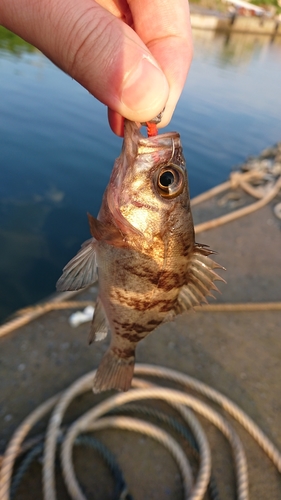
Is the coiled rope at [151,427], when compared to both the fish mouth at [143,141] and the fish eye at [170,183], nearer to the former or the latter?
the fish eye at [170,183]

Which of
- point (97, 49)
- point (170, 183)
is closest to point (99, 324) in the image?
point (170, 183)

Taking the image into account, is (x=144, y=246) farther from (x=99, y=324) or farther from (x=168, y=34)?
(x=168, y=34)

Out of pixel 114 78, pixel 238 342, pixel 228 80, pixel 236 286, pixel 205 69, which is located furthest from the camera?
pixel 205 69

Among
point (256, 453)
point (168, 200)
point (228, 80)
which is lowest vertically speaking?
point (256, 453)

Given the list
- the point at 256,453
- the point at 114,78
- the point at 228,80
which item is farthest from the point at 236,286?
the point at 228,80

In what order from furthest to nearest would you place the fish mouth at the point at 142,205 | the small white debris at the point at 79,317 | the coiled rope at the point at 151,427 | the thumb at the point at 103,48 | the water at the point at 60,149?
the water at the point at 60,149 → the small white debris at the point at 79,317 → the coiled rope at the point at 151,427 → the fish mouth at the point at 142,205 → the thumb at the point at 103,48

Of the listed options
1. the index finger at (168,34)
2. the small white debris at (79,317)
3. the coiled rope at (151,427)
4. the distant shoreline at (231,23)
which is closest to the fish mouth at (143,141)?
the index finger at (168,34)

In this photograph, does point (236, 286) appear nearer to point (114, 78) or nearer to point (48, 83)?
point (114, 78)

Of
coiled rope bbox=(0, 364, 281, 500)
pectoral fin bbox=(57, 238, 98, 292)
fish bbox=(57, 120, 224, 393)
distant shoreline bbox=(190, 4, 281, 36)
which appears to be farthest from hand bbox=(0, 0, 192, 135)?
distant shoreline bbox=(190, 4, 281, 36)
